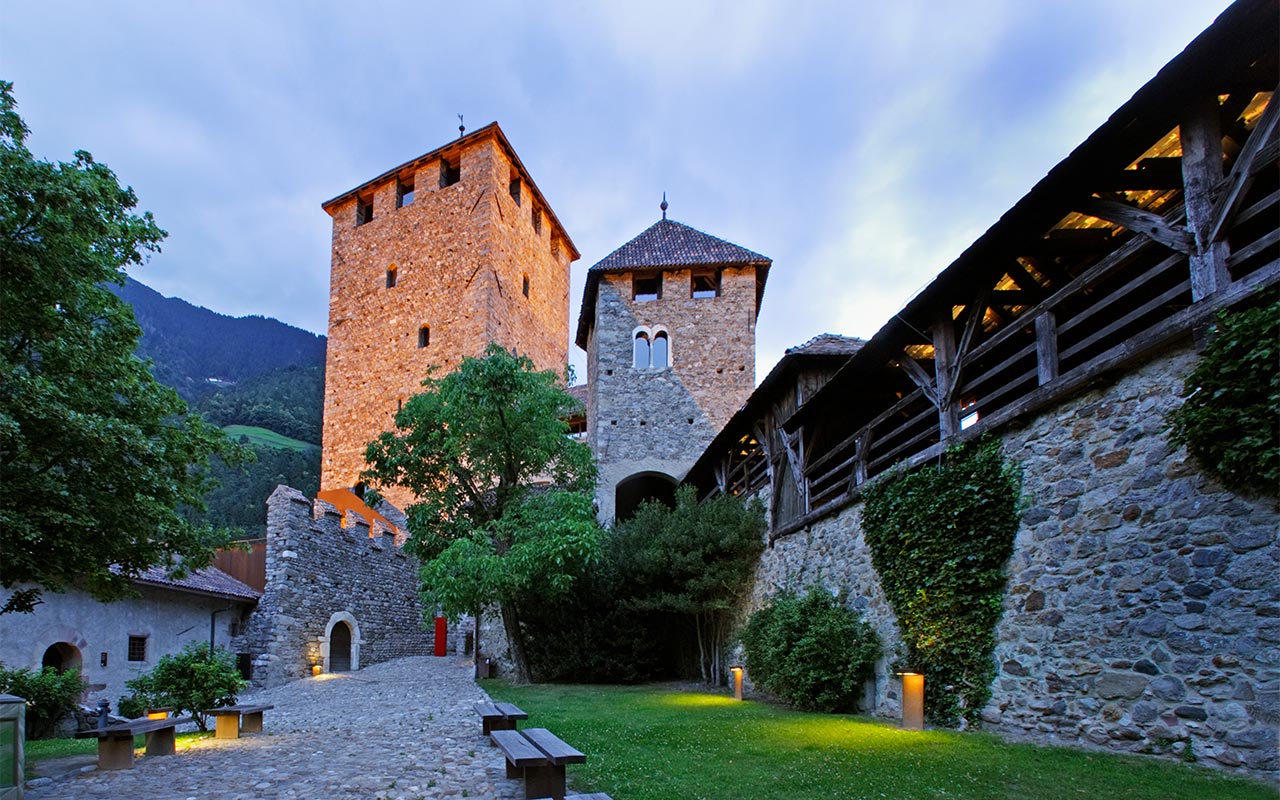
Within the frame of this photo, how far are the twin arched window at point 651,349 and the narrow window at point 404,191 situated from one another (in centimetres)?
1414

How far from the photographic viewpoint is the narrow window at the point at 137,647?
1393cm

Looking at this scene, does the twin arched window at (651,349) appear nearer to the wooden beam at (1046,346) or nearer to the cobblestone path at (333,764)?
the cobblestone path at (333,764)

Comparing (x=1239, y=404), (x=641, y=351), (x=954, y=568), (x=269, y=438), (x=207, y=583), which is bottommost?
(x=207, y=583)

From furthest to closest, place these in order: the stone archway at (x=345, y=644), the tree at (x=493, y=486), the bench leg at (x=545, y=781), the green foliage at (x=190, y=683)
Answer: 1. the stone archway at (x=345, y=644)
2. the tree at (x=493, y=486)
3. the green foliage at (x=190, y=683)
4. the bench leg at (x=545, y=781)

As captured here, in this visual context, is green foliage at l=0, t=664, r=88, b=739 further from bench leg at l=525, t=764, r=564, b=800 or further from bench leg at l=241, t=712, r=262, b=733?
bench leg at l=525, t=764, r=564, b=800

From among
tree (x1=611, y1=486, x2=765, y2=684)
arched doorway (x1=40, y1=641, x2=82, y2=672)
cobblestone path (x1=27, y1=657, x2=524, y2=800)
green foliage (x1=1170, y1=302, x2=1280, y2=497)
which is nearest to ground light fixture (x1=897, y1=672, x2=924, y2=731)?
green foliage (x1=1170, y1=302, x2=1280, y2=497)

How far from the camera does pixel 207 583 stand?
53.3 ft

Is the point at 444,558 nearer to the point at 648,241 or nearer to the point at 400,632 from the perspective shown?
the point at 400,632

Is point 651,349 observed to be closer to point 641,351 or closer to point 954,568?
point 641,351

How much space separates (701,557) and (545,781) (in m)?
9.06

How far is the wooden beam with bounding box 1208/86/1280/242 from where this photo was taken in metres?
4.81

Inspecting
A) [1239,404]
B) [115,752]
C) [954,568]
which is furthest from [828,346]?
[115,752]

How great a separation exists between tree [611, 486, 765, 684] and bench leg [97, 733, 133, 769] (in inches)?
339

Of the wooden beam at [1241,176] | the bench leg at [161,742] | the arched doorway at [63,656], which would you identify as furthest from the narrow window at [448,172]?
the wooden beam at [1241,176]
